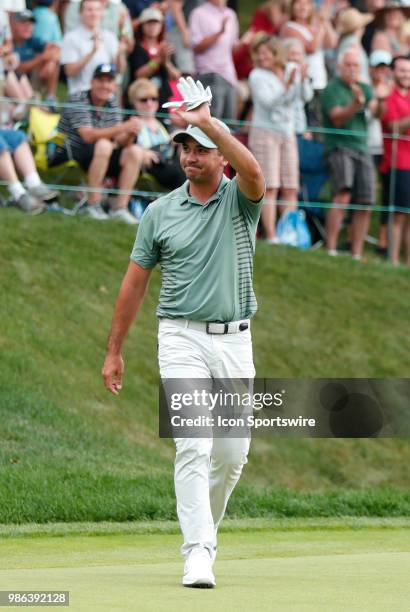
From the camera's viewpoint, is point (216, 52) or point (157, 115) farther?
point (216, 52)

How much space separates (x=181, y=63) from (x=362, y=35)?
149 inches

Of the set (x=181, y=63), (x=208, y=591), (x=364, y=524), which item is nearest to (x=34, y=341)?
(x=364, y=524)

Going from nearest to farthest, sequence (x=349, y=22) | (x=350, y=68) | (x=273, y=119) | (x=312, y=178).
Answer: (x=273, y=119) < (x=350, y=68) < (x=312, y=178) < (x=349, y=22)

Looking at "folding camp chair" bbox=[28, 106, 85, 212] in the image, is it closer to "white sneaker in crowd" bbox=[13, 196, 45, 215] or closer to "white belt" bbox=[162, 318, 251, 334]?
"white sneaker in crowd" bbox=[13, 196, 45, 215]

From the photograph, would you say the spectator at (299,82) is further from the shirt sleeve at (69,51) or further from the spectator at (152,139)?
the shirt sleeve at (69,51)

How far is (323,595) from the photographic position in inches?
244

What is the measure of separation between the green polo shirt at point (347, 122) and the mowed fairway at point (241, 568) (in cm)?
732

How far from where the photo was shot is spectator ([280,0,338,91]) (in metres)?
17.9

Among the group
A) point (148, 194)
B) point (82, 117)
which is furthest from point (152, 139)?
point (82, 117)

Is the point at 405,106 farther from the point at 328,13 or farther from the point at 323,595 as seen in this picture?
the point at 323,595

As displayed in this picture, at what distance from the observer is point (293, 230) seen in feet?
57.7

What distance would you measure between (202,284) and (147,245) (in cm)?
37

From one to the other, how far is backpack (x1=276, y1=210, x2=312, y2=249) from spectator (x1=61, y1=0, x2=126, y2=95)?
2950mm

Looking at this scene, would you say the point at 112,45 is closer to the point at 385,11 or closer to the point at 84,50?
the point at 84,50
